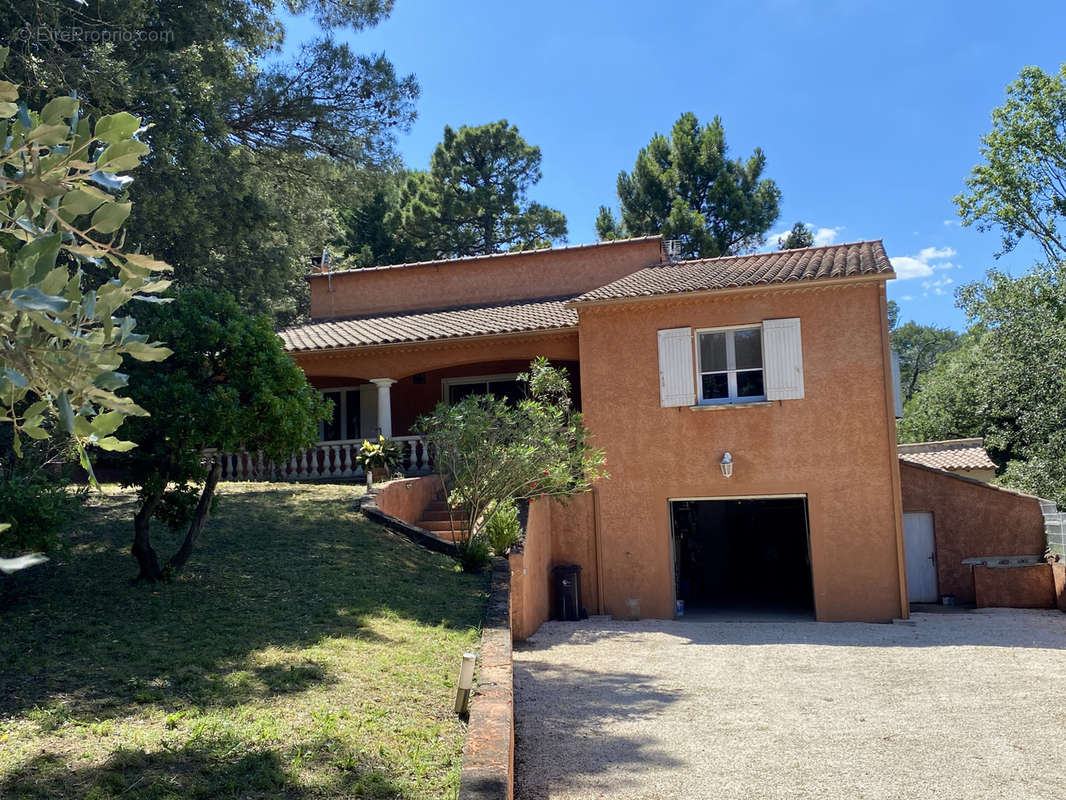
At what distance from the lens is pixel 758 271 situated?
15234 millimetres

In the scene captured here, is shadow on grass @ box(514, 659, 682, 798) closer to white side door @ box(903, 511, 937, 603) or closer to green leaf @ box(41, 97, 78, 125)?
green leaf @ box(41, 97, 78, 125)

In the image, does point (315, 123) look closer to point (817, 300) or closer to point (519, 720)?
point (817, 300)

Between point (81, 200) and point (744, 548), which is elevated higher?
point (81, 200)

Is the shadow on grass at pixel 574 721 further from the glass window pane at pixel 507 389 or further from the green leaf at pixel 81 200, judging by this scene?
the glass window pane at pixel 507 389

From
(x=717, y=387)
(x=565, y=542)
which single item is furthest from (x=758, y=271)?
(x=565, y=542)

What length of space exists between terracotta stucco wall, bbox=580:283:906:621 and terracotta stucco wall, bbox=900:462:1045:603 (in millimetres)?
2986

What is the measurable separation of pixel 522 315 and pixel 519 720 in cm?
1145

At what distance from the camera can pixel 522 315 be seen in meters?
17.9

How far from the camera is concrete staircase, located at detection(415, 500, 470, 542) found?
13219 millimetres

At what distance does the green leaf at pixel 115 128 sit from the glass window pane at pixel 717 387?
40.8 feet

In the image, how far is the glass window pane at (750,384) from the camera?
14438mm

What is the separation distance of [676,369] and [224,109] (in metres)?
8.86

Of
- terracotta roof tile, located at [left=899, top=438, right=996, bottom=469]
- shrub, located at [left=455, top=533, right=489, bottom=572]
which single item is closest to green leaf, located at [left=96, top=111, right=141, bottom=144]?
shrub, located at [left=455, top=533, right=489, bottom=572]

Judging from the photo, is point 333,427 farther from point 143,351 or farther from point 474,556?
point 143,351
